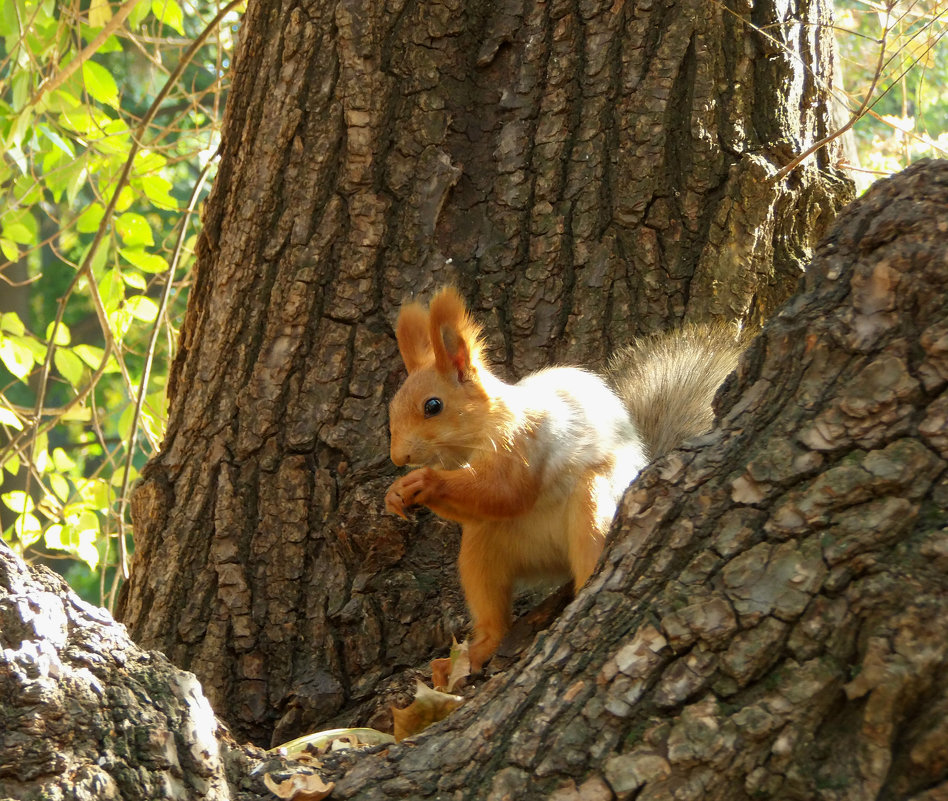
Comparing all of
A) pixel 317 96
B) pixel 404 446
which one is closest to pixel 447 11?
pixel 317 96

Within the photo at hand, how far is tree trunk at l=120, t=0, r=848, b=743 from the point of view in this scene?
2066 mm

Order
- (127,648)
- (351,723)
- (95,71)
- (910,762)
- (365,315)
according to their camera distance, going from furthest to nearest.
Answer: (95,71)
(365,315)
(351,723)
(127,648)
(910,762)

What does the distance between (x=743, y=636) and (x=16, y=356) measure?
8.15 ft

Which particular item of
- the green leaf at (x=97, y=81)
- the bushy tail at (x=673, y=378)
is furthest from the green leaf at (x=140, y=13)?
A: the bushy tail at (x=673, y=378)

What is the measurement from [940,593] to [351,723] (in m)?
1.11

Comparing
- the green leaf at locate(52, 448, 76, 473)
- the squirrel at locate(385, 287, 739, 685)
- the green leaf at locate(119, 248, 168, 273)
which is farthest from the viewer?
the green leaf at locate(52, 448, 76, 473)

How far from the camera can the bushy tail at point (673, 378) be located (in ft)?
6.39

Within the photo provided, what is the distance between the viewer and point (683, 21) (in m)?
2.12

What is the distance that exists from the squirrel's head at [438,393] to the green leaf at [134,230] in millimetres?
1178

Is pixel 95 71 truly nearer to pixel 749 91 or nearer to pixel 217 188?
pixel 217 188

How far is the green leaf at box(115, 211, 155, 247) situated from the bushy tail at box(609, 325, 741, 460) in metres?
1.47

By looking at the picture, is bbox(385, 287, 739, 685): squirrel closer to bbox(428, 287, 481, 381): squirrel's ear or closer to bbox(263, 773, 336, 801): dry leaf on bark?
bbox(428, 287, 481, 381): squirrel's ear

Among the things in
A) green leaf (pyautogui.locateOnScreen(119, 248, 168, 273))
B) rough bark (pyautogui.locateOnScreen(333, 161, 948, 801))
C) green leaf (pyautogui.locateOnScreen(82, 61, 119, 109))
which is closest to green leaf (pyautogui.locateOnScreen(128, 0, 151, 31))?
green leaf (pyautogui.locateOnScreen(82, 61, 119, 109))

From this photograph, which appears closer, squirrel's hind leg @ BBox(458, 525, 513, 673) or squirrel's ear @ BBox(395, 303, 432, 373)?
squirrel's hind leg @ BBox(458, 525, 513, 673)
